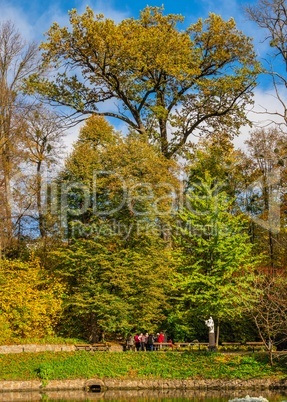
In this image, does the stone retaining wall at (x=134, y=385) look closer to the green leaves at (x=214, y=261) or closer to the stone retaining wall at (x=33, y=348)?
the stone retaining wall at (x=33, y=348)

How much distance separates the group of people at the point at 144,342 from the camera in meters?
35.6

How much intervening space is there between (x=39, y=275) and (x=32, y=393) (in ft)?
31.5

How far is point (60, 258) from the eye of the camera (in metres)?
38.2

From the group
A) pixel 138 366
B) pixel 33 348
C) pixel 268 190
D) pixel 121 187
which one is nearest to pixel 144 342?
pixel 138 366

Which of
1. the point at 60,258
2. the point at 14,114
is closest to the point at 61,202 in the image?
the point at 60,258

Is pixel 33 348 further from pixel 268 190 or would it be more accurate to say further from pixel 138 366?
pixel 268 190

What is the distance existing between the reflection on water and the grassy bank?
1.19 m

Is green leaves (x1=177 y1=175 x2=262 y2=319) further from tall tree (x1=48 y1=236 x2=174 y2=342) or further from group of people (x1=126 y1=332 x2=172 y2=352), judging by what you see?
group of people (x1=126 y1=332 x2=172 y2=352)

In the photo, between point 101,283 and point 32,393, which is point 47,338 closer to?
point 101,283

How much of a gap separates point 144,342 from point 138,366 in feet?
11.9

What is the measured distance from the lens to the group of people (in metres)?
35.6

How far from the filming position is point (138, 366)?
3216cm

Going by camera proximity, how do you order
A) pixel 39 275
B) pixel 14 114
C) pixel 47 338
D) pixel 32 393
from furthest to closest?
pixel 14 114
pixel 39 275
pixel 47 338
pixel 32 393

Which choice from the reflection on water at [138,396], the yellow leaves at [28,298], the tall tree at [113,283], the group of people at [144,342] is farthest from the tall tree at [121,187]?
the reflection on water at [138,396]
